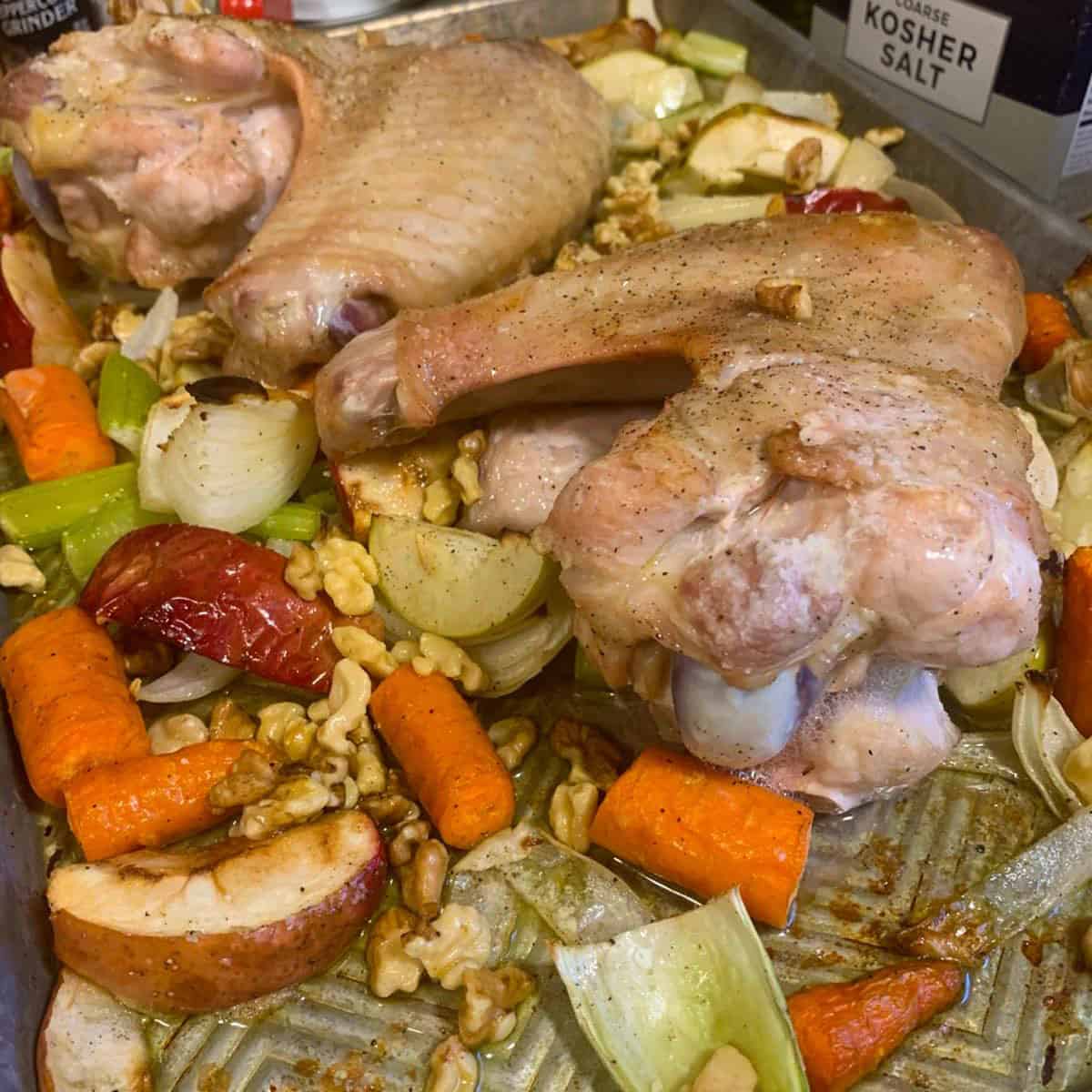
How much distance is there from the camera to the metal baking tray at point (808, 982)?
Result: 60.1 inches

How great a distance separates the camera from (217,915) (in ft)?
5.22

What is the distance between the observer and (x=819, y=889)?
1.73m

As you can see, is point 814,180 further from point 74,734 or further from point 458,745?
point 74,734

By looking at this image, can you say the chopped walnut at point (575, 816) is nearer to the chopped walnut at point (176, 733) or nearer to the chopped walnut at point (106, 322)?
the chopped walnut at point (176, 733)

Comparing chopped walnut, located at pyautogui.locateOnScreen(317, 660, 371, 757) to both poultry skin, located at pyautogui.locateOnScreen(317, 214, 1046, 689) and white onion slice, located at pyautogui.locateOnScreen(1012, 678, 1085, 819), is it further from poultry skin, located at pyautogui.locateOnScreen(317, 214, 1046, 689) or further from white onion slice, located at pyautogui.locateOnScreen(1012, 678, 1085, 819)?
white onion slice, located at pyautogui.locateOnScreen(1012, 678, 1085, 819)

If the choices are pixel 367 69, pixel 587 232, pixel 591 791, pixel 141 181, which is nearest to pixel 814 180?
pixel 587 232

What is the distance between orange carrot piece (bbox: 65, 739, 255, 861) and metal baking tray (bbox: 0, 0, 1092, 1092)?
13 cm

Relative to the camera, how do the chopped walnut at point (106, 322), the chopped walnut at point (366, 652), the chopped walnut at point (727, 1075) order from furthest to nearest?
the chopped walnut at point (106, 322)
the chopped walnut at point (366, 652)
the chopped walnut at point (727, 1075)

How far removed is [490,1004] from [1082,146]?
2.45m

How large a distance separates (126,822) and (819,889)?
106 cm

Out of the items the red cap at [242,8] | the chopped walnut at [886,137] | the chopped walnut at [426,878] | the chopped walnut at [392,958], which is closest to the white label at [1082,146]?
the chopped walnut at [886,137]

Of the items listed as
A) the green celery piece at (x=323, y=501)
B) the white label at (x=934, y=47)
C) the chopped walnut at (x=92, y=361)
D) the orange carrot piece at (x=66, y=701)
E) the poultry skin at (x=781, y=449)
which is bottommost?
the orange carrot piece at (x=66, y=701)

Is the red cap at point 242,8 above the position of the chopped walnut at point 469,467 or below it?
above

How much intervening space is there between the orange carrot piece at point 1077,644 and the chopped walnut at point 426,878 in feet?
3.38
